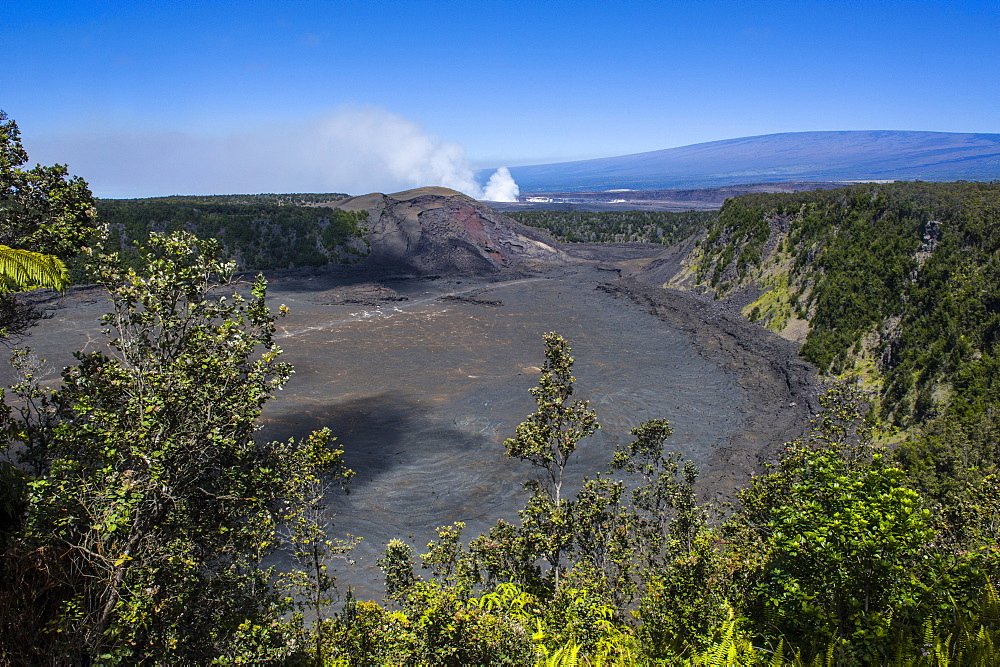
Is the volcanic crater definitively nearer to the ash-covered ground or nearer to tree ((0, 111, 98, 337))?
the ash-covered ground

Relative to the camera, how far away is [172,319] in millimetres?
6148

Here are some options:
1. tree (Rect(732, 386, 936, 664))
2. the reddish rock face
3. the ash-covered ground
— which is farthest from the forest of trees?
the reddish rock face

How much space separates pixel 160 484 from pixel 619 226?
88.4 m

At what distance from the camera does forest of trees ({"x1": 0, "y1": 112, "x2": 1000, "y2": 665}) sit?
5070 mm

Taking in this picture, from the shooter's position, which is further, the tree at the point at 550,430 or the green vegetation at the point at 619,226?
the green vegetation at the point at 619,226

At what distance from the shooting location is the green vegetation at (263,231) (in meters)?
60.6

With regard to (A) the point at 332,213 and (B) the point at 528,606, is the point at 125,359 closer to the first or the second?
(B) the point at 528,606

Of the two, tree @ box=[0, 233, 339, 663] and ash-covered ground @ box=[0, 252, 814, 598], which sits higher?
tree @ box=[0, 233, 339, 663]

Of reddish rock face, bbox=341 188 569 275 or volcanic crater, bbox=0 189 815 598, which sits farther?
reddish rock face, bbox=341 188 569 275

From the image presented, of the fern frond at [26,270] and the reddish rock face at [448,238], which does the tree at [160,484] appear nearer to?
the fern frond at [26,270]

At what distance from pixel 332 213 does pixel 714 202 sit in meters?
113

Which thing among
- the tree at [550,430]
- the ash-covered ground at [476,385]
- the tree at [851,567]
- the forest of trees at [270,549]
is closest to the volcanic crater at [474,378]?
the ash-covered ground at [476,385]

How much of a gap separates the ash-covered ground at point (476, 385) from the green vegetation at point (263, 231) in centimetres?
1302

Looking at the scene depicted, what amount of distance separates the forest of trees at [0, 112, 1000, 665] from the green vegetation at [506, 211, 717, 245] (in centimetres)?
7641
